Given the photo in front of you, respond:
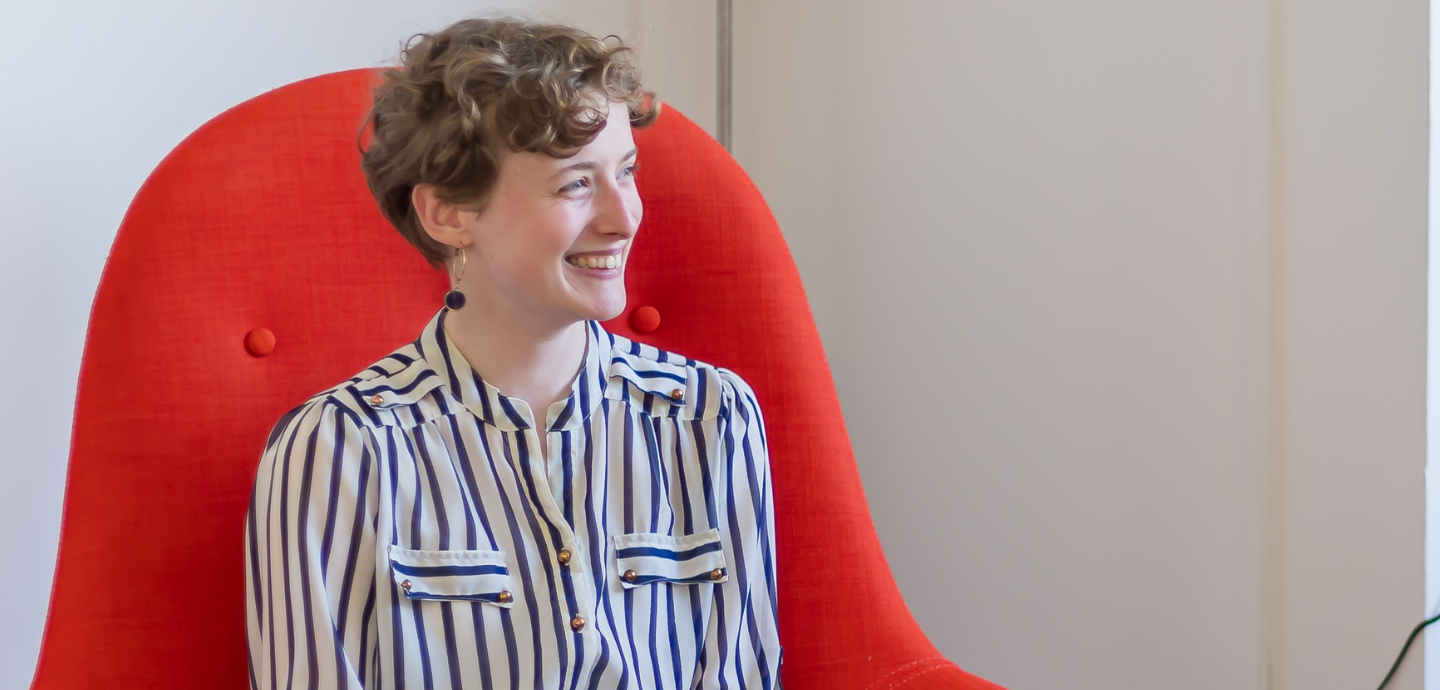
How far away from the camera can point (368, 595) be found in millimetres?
868

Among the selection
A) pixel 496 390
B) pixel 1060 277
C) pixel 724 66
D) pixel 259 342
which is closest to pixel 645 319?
pixel 496 390

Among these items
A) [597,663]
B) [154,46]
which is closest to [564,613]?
[597,663]

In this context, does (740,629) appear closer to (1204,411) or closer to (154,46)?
(1204,411)

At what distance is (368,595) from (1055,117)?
1091mm

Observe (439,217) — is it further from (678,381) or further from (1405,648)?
(1405,648)

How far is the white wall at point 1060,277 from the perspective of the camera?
121 cm

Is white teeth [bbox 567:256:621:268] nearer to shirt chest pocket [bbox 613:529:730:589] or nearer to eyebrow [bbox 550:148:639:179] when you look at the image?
eyebrow [bbox 550:148:639:179]

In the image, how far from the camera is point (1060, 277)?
5.01 feet

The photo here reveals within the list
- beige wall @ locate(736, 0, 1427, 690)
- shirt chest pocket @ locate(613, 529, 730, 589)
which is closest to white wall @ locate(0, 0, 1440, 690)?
beige wall @ locate(736, 0, 1427, 690)

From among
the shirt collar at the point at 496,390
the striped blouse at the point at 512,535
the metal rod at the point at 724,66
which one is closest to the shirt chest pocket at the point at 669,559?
the striped blouse at the point at 512,535

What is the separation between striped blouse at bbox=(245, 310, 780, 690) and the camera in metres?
0.85

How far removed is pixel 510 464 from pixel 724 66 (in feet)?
3.53

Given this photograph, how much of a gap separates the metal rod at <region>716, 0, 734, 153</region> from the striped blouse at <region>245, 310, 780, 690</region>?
875 millimetres

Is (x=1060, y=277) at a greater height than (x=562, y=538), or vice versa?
(x=1060, y=277)
